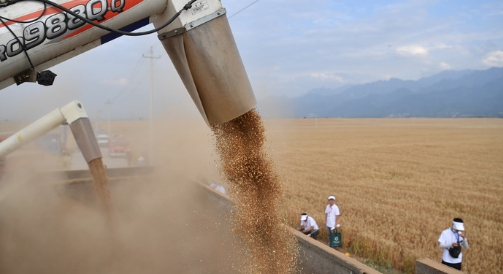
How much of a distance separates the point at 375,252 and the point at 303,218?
1.23 metres

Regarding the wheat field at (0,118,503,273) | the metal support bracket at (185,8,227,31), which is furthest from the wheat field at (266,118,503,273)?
the metal support bracket at (185,8,227,31)

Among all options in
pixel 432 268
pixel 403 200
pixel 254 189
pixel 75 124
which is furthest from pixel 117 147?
pixel 432 268

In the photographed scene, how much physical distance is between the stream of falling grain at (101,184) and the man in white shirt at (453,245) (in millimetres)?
5135

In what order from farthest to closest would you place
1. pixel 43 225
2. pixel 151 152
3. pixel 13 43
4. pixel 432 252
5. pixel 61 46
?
pixel 151 152
pixel 43 225
pixel 432 252
pixel 61 46
pixel 13 43

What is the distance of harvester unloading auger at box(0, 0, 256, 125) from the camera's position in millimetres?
2100

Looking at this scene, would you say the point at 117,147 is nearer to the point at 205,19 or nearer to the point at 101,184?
the point at 101,184

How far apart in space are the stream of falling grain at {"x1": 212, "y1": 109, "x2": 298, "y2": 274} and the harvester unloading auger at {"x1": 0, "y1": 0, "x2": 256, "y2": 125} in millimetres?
592

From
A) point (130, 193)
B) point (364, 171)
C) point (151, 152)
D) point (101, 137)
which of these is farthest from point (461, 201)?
point (101, 137)

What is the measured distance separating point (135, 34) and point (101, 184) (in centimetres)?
438

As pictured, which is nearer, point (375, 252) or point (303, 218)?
point (375, 252)

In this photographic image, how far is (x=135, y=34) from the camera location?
235 cm

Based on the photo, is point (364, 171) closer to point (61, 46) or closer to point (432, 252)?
point (432, 252)

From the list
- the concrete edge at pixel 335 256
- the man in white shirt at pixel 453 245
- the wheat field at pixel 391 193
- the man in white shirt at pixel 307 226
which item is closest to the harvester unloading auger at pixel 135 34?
the wheat field at pixel 391 193

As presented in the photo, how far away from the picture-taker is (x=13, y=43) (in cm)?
207
